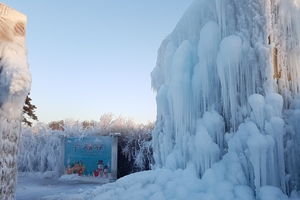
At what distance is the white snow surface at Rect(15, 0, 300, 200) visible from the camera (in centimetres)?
465

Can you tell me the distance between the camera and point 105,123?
15.3 metres

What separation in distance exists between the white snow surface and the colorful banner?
253 inches

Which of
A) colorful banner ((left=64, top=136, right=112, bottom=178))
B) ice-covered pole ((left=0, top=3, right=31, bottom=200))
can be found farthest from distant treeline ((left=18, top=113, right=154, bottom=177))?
ice-covered pole ((left=0, top=3, right=31, bottom=200))

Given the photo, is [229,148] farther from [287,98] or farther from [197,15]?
[197,15]

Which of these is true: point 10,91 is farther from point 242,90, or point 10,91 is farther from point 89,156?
point 89,156

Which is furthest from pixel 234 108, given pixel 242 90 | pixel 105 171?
pixel 105 171

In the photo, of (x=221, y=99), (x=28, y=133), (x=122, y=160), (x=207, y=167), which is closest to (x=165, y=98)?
(x=221, y=99)

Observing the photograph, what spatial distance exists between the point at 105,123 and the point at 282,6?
11407 millimetres

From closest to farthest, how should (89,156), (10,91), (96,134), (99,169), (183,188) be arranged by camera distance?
(10,91), (183,188), (99,169), (89,156), (96,134)

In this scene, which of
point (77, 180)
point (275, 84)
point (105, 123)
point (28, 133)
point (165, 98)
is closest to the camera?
point (275, 84)

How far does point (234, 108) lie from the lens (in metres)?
5.27

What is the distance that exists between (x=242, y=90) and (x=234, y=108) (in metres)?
0.39

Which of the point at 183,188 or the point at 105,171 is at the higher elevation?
the point at 183,188

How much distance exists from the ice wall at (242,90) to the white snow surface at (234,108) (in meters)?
0.02
